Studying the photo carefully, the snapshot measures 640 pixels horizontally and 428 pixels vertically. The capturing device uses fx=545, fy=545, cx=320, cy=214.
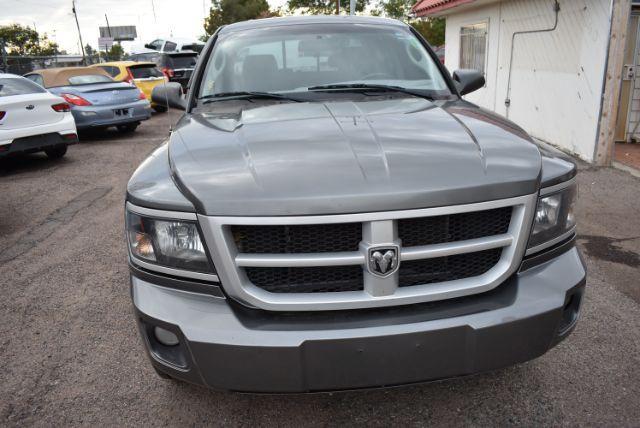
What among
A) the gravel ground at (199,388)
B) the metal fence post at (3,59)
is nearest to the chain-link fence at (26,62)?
the metal fence post at (3,59)

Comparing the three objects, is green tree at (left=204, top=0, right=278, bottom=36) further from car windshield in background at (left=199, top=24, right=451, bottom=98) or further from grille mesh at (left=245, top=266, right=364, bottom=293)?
grille mesh at (left=245, top=266, right=364, bottom=293)

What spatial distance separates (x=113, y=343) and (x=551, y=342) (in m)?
2.35

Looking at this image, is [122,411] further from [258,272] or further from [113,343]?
[258,272]

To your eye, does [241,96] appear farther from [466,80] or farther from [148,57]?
[148,57]

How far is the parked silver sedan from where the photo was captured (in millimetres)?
10836

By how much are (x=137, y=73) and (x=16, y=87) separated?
6.92 meters

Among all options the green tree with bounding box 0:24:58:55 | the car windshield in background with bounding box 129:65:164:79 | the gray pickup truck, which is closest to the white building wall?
the gray pickup truck

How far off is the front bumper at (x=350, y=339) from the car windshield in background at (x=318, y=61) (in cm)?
163

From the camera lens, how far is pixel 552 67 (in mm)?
8805

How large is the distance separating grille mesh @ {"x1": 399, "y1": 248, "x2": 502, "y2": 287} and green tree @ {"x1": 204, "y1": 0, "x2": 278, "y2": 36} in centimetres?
5029

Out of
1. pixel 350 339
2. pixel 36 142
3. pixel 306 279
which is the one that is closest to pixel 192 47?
pixel 36 142

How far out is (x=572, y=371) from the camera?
8.87 feet

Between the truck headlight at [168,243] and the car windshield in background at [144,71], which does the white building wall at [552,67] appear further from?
the car windshield in background at [144,71]

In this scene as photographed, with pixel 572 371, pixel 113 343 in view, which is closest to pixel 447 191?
pixel 572 371
